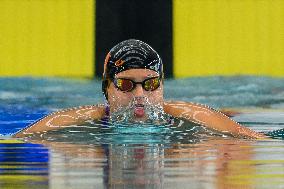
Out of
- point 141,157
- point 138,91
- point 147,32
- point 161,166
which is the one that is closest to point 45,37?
point 147,32

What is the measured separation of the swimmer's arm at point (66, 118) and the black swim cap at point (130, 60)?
0.23 m

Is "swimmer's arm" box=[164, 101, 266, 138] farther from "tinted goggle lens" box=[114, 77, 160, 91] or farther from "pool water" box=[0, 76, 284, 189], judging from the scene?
"tinted goggle lens" box=[114, 77, 160, 91]

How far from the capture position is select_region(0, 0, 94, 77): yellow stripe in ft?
42.8

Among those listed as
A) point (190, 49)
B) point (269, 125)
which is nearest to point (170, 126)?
point (269, 125)

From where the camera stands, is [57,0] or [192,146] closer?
[192,146]

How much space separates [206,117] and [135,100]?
0.74 m

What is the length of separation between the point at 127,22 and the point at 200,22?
0.97 m

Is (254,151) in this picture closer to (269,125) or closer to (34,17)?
(269,125)

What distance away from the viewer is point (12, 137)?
5.94 meters

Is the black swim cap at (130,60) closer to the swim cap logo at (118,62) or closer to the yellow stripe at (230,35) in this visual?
the swim cap logo at (118,62)

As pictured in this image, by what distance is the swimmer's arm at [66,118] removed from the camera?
5.99 m

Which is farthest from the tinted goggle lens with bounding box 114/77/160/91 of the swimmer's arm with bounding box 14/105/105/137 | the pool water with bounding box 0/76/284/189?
the swimmer's arm with bounding box 14/105/105/137

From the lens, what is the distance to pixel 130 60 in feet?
19.3

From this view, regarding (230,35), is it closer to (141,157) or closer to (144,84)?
(144,84)
